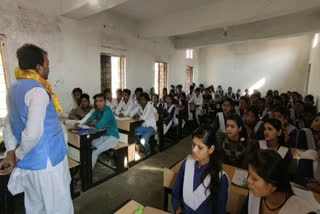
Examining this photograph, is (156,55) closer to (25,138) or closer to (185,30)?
(185,30)

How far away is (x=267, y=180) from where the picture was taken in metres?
0.90

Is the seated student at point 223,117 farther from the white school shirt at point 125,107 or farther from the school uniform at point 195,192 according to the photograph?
the white school shirt at point 125,107

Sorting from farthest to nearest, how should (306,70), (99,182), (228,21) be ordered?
1. (306,70)
2. (228,21)
3. (99,182)

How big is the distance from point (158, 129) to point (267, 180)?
3.09 meters

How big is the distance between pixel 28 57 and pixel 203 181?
1451 mm

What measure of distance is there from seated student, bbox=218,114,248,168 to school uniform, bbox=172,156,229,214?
875 millimetres

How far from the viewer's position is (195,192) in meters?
1.21

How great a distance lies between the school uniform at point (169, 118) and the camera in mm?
4227

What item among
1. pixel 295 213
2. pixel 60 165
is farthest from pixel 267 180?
pixel 60 165

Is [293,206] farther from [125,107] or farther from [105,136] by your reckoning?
[125,107]

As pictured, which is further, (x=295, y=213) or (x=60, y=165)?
(x=60, y=165)

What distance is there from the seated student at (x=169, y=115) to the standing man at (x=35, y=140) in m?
2.90

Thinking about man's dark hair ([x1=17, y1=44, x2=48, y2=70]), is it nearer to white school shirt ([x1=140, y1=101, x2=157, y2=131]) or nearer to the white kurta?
the white kurta

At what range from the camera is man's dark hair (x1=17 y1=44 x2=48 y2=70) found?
1.24 meters
